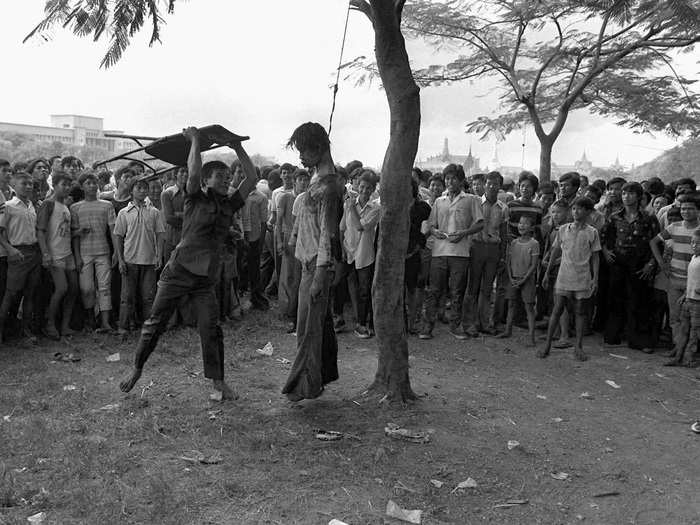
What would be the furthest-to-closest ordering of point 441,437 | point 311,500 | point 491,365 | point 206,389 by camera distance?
point 491,365 < point 206,389 < point 441,437 < point 311,500

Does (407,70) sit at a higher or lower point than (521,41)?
lower

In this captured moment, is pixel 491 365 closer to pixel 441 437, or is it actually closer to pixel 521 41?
pixel 441 437

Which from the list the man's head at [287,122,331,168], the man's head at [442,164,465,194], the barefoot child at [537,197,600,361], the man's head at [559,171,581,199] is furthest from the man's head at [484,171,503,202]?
the man's head at [287,122,331,168]

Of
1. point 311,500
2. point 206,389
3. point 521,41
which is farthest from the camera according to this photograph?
point 521,41

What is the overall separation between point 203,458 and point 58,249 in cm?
414

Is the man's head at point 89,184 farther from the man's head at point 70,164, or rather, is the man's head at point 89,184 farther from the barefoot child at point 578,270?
the barefoot child at point 578,270

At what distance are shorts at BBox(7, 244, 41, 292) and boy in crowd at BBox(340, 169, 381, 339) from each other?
3.47 m

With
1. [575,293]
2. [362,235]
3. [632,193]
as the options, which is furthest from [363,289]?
[632,193]

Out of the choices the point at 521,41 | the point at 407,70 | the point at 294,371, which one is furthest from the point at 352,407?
the point at 521,41

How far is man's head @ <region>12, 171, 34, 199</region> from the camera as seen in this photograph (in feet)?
22.7

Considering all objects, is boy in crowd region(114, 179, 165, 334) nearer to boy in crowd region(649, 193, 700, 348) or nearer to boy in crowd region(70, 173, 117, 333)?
boy in crowd region(70, 173, 117, 333)

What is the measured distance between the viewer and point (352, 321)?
8.43m

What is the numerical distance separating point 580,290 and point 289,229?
368 centimetres

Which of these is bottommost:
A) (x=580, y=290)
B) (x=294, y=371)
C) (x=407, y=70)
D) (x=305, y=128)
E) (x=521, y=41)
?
(x=294, y=371)
